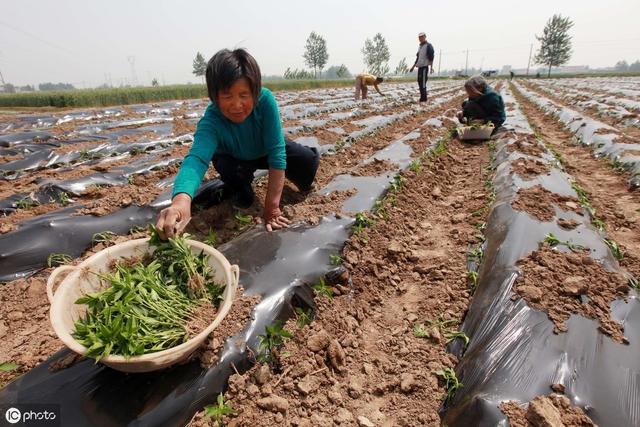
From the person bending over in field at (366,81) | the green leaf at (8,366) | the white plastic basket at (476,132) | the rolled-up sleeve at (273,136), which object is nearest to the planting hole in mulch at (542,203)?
the rolled-up sleeve at (273,136)

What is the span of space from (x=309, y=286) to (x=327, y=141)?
3856 mm

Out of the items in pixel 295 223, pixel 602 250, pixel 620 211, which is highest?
pixel 295 223

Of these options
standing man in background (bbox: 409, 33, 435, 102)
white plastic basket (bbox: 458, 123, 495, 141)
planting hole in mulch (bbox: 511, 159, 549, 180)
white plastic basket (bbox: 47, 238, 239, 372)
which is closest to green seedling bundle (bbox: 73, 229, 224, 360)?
white plastic basket (bbox: 47, 238, 239, 372)

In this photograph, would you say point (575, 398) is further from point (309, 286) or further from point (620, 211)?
point (620, 211)

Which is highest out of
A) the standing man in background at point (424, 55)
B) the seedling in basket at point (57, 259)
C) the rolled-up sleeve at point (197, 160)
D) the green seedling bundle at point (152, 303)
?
the standing man in background at point (424, 55)

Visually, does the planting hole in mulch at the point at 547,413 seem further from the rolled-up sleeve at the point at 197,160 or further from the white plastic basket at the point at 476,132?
the white plastic basket at the point at 476,132

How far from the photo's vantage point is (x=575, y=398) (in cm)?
131

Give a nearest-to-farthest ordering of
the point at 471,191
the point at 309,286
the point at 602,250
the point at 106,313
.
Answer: the point at 106,313
the point at 309,286
the point at 602,250
the point at 471,191

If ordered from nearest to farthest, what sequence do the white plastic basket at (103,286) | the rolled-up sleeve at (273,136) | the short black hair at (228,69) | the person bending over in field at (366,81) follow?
the white plastic basket at (103,286)
the short black hair at (228,69)
the rolled-up sleeve at (273,136)
the person bending over in field at (366,81)

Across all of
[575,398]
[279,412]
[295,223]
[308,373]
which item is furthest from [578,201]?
[279,412]

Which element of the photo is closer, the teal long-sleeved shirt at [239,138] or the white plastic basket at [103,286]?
the white plastic basket at [103,286]

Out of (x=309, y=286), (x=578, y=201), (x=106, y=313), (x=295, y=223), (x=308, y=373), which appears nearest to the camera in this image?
(x=106, y=313)

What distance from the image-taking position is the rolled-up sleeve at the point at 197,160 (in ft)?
6.26

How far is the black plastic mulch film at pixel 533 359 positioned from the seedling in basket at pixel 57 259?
8.83 ft
